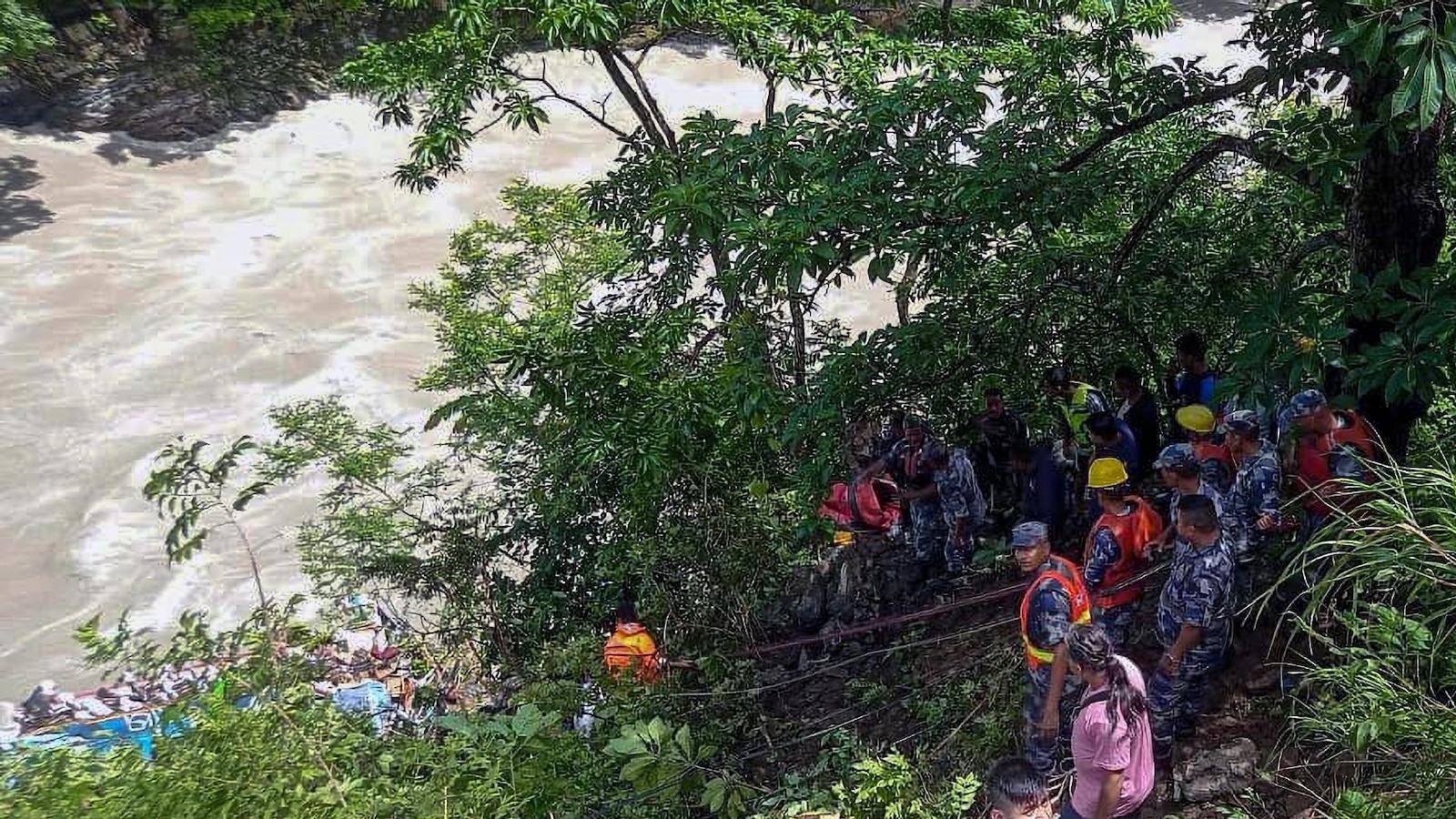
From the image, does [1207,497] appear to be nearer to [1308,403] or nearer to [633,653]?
[1308,403]

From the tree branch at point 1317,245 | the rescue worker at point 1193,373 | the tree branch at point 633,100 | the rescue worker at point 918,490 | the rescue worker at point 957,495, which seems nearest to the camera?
the tree branch at point 1317,245

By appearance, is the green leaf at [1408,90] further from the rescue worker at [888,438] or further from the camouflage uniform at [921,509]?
the rescue worker at [888,438]

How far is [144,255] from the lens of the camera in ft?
66.2

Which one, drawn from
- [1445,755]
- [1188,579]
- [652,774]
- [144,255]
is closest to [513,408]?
[652,774]

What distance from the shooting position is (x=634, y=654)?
658 centimetres

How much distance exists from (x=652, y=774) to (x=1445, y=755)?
3027 mm

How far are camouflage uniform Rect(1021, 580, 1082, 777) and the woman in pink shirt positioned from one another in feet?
1.05

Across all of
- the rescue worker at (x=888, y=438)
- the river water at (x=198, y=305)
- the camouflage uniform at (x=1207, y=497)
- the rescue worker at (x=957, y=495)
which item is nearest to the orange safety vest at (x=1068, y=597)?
the camouflage uniform at (x=1207, y=497)

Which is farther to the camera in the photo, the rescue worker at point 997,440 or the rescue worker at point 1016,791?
the rescue worker at point 997,440

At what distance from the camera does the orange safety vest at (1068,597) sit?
4.38 metres

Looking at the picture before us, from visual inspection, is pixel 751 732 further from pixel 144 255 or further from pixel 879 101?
pixel 144 255

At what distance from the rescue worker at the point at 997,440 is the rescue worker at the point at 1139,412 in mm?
638

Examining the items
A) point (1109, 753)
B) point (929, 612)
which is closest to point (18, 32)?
point (929, 612)

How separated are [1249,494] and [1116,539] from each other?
616 millimetres
